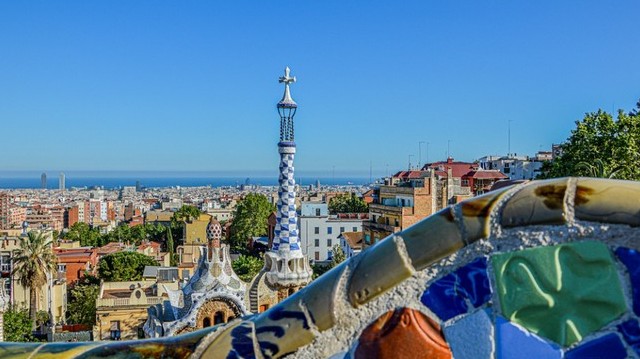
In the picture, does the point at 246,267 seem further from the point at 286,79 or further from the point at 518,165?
the point at 518,165

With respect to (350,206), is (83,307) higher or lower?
lower

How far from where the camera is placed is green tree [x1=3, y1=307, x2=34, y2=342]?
72.8 feet

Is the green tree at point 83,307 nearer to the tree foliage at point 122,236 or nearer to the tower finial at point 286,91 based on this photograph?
the tower finial at point 286,91

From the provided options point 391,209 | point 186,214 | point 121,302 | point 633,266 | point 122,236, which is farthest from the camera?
point 186,214

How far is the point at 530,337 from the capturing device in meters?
2.03

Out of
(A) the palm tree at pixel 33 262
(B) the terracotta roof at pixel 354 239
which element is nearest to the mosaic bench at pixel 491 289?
(A) the palm tree at pixel 33 262

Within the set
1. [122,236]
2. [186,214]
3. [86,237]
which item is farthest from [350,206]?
[86,237]

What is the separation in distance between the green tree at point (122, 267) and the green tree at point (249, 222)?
18793 mm

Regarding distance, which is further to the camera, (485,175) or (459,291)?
(485,175)

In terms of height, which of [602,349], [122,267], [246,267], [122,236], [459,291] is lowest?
[122,236]

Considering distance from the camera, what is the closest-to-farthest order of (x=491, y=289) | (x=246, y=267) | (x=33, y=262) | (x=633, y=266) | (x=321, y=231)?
(x=633, y=266) → (x=491, y=289) → (x=33, y=262) → (x=246, y=267) → (x=321, y=231)

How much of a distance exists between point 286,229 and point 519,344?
517 inches

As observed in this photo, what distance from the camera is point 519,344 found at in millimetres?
2033

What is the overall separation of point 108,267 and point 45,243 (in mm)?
10188
